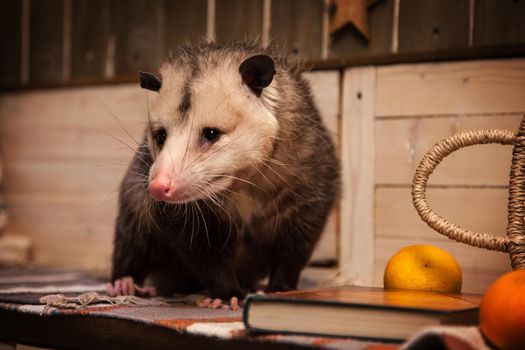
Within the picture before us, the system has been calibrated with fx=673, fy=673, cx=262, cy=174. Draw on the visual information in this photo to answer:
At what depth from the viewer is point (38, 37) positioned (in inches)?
114

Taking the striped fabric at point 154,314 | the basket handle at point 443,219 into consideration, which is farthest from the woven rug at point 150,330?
the basket handle at point 443,219

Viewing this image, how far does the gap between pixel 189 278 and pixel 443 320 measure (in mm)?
1057

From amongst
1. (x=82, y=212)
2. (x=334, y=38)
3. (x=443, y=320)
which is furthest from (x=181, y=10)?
(x=443, y=320)

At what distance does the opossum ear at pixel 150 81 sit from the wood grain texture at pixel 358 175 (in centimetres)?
73

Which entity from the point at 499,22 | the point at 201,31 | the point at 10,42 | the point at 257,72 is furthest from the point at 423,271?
the point at 10,42

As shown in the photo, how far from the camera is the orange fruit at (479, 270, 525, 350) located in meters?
1.09

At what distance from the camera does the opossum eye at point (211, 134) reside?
5.24 feet

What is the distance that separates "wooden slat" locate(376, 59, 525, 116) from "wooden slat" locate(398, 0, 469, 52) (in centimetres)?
6

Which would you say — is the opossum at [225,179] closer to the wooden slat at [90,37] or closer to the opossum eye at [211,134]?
the opossum eye at [211,134]

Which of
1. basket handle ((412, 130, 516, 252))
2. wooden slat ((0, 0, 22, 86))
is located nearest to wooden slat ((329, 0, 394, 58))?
basket handle ((412, 130, 516, 252))

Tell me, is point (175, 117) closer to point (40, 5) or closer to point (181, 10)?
point (181, 10)

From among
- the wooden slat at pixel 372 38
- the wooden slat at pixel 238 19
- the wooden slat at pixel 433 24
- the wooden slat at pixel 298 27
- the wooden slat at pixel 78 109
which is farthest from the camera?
the wooden slat at pixel 78 109

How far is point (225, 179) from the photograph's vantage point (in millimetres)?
1613

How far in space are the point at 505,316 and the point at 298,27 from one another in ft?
4.80
